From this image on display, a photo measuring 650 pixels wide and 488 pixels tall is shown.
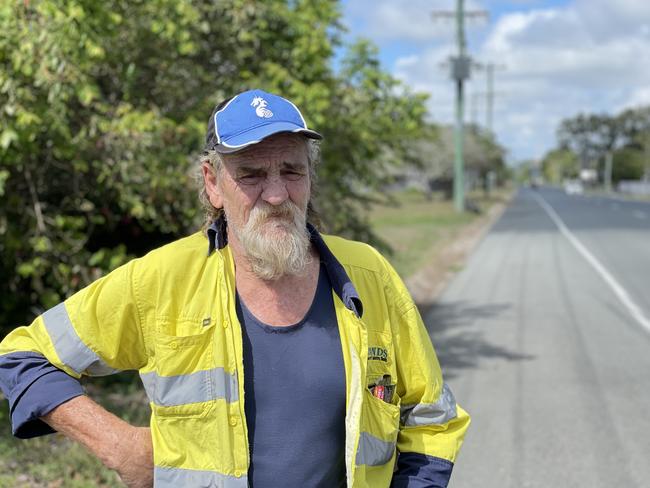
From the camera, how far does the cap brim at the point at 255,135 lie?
197cm

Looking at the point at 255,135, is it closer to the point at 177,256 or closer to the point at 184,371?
the point at 177,256

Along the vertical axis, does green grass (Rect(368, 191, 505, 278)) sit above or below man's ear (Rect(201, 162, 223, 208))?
below

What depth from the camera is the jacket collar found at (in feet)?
6.68

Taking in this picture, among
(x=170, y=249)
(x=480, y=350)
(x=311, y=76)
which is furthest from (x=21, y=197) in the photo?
(x=480, y=350)

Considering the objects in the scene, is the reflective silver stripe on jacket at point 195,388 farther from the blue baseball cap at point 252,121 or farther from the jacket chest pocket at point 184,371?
the blue baseball cap at point 252,121

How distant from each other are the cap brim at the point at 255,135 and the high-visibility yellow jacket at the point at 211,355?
285 millimetres

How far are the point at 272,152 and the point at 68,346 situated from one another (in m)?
0.72

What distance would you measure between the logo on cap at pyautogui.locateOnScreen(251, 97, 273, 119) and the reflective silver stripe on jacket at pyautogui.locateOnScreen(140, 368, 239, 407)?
0.65 metres

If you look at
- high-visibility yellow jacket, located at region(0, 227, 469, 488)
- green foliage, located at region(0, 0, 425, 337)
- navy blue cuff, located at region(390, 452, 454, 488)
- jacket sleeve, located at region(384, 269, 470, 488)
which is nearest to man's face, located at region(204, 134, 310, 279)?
high-visibility yellow jacket, located at region(0, 227, 469, 488)

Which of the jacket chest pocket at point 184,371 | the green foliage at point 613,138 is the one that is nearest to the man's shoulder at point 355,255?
the jacket chest pocket at point 184,371

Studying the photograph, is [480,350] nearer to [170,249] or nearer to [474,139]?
[170,249]

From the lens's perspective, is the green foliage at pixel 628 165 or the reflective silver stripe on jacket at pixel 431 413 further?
the green foliage at pixel 628 165

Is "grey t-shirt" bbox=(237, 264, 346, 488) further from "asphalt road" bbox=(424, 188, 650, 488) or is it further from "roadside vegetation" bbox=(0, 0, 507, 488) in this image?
"asphalt road" bbox=(424, 188, 650, 488)

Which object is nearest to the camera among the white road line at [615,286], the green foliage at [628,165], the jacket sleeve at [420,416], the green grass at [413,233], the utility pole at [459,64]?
the jacket sleeve at [420,416]
